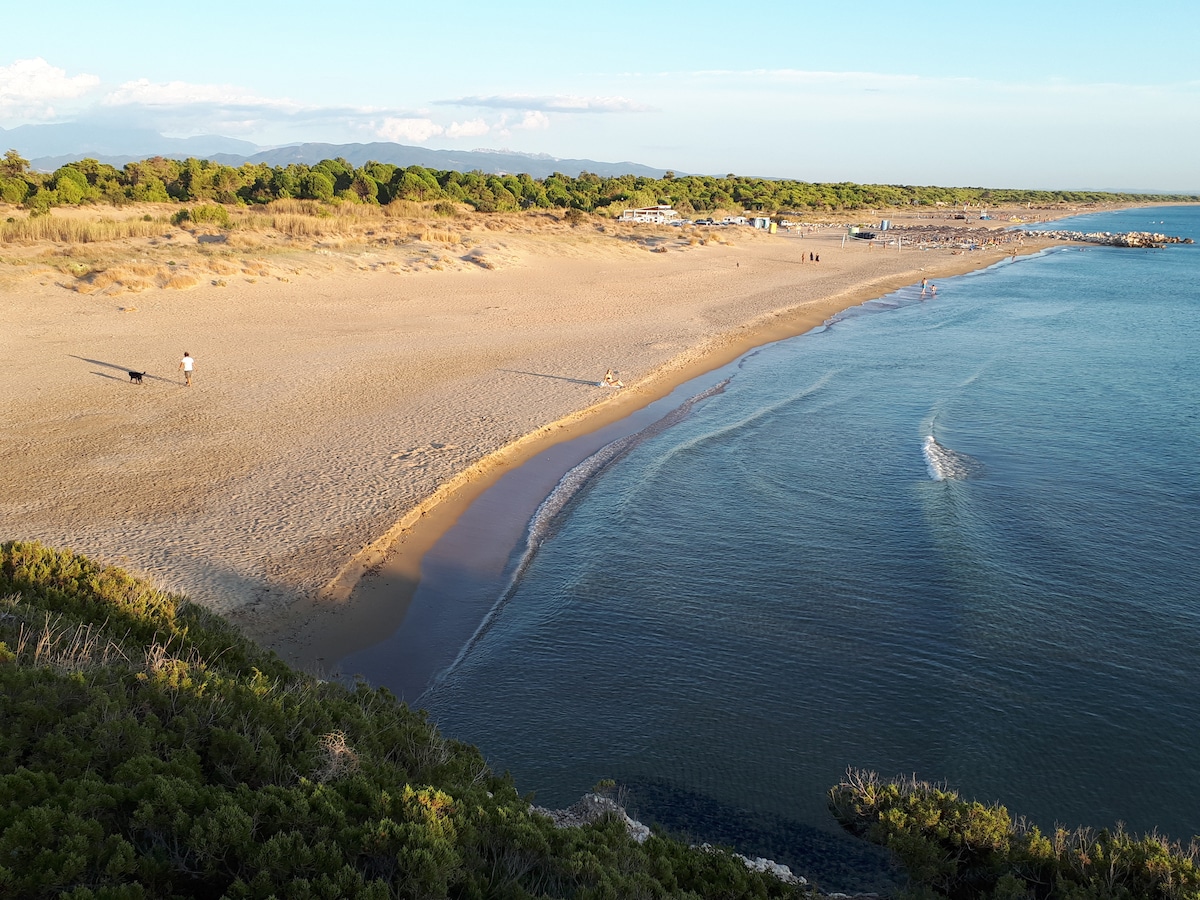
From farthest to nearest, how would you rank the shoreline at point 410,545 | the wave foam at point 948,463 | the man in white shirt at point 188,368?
the man in white shirt at point 188,368 < the wave foam at point 948,463 < the shoreline at point 410,545

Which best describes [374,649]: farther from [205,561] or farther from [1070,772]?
[1070,772]

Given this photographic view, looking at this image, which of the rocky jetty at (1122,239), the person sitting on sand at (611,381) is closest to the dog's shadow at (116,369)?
the person sitting on sand at (611,381)

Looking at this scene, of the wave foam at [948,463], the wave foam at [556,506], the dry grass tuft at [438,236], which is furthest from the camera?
the dry grass tuft at [438,236]

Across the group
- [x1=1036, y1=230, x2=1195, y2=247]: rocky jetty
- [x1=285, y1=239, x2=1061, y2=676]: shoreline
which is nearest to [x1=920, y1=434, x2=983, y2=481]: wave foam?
[x1=285, y1=239, x2=1061, y2=676]: shoreline

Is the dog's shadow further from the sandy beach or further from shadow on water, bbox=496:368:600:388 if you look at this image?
shadow on water, bbox=496:368:600:388

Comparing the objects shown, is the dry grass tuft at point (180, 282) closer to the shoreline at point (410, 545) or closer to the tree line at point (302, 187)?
the shoreline at point (410, 545)

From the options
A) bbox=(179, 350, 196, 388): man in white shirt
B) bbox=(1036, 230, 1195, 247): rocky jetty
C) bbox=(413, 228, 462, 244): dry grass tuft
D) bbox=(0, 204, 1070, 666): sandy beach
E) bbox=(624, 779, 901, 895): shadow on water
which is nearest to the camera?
bbox=(624, 779, 901, 895): shadow on water

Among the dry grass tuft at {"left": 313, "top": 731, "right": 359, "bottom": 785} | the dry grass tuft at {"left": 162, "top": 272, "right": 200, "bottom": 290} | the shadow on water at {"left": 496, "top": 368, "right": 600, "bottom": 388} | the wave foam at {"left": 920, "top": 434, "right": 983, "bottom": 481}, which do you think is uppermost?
the dry grass tuft at {"left": 162, "top": 272, "right": 200, "bottom": 290}

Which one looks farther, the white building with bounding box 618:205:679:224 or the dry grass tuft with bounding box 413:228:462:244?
the white building with bounding box 618:205:679:224

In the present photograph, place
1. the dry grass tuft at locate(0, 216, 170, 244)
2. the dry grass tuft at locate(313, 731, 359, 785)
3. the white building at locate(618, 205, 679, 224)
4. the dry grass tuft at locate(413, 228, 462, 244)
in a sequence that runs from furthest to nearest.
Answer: the white building at locate(618, 205, 679, 224) < the dry grass tuft at locate(413, 228, 462, 244) < the dry grass tuft at locate(0, 216, 170, 244) < the dry grass tuft at locate(313, 731, 359, 785)
